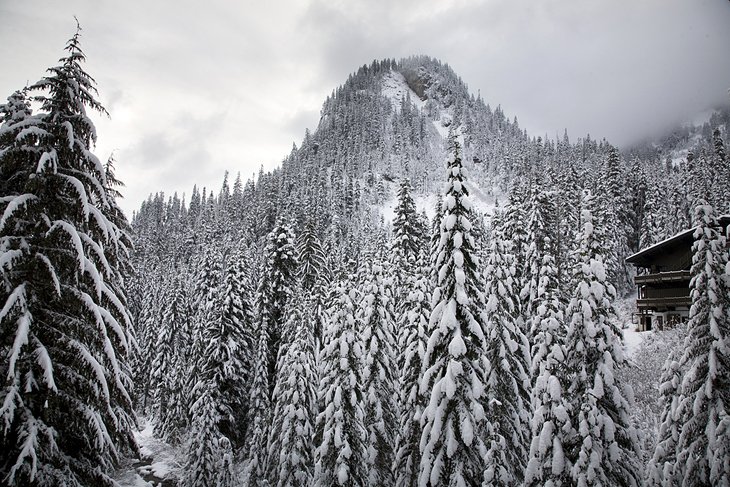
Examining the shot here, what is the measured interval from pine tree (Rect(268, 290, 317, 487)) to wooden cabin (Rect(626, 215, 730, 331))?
102 ft

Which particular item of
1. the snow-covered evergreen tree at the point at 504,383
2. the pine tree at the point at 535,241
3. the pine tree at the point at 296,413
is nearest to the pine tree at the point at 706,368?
the snow-covered evergreen tree at the point at 504,383

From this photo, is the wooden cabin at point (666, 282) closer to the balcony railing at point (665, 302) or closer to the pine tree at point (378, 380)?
the balcony railing at point (665, 302)

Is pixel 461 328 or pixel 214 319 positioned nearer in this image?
pixel 461 328

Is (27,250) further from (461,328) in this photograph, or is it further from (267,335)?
(267,335)

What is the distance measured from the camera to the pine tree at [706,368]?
14.1 meters

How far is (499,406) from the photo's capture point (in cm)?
1788

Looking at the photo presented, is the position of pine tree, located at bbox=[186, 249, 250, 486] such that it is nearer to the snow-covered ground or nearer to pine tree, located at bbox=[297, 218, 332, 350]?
pine tree, located at bbox=[297, 218, 332, 350]

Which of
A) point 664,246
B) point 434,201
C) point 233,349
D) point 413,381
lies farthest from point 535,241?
point 434,201

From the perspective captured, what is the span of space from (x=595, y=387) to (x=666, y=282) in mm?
29815

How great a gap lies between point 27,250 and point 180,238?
10679 cm

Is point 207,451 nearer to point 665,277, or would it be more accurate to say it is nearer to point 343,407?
point 343,407

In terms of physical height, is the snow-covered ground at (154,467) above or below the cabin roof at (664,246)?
below

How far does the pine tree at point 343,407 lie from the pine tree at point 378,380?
0.80 metres

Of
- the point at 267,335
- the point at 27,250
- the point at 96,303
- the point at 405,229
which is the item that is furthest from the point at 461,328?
the point at 267,335
